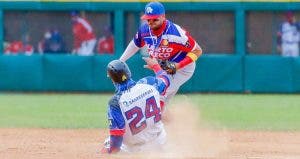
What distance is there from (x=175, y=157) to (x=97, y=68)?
13235 mm

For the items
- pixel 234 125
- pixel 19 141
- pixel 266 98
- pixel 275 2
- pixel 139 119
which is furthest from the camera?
pixel 275 2

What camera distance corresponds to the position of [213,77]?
21609 mm

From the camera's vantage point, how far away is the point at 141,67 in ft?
70.5

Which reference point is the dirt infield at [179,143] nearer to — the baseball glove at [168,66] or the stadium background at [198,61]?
the baseball glove at [168,66]

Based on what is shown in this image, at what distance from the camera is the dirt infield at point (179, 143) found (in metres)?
9.26

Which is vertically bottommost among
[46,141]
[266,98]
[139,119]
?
[266,98]

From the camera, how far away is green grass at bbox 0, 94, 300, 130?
1419cm

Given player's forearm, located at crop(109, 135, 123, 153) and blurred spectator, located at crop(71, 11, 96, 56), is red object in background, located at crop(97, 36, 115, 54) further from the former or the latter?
player's forearm, located at crop(109, 135, 123, 153)

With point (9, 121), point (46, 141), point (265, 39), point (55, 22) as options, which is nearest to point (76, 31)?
point (55, 22)

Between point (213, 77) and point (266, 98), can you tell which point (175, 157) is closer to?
point (266, 98)

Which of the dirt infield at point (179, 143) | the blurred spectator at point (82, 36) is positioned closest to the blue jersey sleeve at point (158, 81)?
the dirt infield at point (179, 143)

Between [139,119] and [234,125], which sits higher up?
[139,119]

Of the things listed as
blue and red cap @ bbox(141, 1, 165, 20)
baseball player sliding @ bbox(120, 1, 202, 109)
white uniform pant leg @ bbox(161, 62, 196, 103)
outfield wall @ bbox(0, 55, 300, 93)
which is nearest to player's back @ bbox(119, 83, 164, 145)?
blue and red cap @ bbox(141, 1, 165, 20)

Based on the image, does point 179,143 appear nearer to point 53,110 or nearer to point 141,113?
point 141,113
